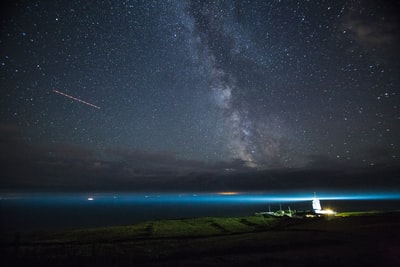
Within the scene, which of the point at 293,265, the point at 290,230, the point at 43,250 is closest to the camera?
the point at 293,265

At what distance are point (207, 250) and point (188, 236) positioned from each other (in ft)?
24.7

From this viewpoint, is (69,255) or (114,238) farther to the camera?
(114,238)

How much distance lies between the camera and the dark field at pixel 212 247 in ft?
72.3

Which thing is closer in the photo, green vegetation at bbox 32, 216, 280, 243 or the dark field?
the dark field

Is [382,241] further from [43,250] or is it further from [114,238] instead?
[43,250]

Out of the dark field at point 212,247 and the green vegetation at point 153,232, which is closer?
the dark field at point 212,247

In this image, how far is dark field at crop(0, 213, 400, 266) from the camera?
72.3ft

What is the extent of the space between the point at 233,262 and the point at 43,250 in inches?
680

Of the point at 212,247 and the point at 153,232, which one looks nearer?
the point at 212,247

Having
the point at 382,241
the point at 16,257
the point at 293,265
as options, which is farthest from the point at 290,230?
the point at 16,257

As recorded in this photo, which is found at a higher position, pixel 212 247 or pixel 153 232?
pixel 153 232

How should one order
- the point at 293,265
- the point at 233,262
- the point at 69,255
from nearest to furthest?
1. the point at 293,265
2. the point at 233,262
3. the point at 69,255

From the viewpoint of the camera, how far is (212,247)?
89.1ft

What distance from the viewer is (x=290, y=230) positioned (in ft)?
120
